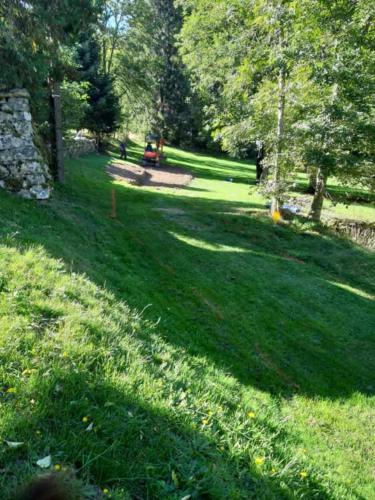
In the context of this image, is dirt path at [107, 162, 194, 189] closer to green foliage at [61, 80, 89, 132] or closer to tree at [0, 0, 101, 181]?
green foliage at [61, 80, 89, 132]

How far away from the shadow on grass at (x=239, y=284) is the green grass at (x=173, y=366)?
39mm

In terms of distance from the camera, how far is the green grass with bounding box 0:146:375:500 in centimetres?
215

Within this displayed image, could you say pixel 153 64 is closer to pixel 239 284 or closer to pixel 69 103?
pixel 69 103

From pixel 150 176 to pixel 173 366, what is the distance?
65.6 feet

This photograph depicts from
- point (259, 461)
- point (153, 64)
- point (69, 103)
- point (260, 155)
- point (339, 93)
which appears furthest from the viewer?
point (153, 64)

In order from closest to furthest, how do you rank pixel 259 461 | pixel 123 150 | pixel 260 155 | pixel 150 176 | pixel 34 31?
1. pixel 259 461
2. pixel 34 31
3. pixel 150 176
4. pixel 260 155
5. pixel 123 150

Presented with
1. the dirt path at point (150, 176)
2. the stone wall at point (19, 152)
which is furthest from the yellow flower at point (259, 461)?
the dirt path at point (150, 176)

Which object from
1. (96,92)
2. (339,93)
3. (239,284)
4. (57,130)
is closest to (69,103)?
(57,130)

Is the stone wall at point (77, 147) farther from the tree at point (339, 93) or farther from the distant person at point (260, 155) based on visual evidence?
the tree at point (339, 93)

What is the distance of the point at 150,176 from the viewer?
22562 millimetres

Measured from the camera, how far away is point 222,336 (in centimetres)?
581

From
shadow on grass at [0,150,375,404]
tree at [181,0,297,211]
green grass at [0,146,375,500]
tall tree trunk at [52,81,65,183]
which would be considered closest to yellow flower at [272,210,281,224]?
tree at [181,0,297,211]

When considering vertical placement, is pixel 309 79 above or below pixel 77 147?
above

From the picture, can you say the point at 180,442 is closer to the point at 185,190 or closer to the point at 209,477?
the point at 209,477
